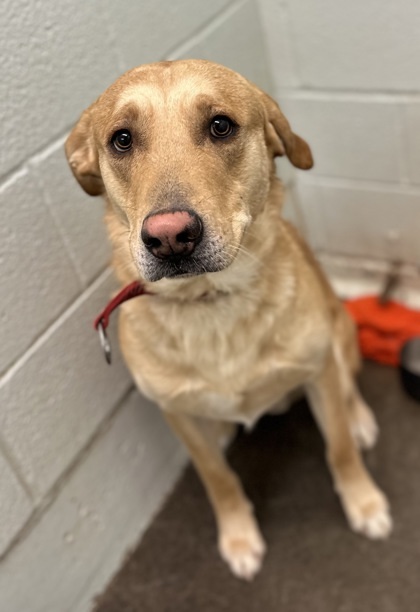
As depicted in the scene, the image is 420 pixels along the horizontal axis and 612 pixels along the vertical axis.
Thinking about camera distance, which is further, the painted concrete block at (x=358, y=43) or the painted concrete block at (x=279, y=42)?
the painted concrete block at (x=279, y=42)

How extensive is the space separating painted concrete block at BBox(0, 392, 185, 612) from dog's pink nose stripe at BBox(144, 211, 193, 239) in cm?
77

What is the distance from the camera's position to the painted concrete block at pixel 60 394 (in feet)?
4.49

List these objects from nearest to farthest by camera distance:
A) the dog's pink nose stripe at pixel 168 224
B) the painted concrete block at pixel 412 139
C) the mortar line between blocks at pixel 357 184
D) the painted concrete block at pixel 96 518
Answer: the dog's pink nose stripe at pixel 168 224 → the painted concrete block at pixel 96 518 → the painted concrete block at pixel 412 139 → the mortar line between blocks at pixel 357 184

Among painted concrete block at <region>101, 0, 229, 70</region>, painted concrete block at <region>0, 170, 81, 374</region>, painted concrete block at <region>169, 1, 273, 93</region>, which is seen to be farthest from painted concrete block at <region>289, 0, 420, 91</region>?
painted concrete block at <region>0, 170, 81, 374</region>

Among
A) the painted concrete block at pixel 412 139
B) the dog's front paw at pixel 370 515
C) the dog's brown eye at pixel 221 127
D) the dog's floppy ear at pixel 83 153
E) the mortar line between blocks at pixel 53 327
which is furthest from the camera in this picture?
the painted concrete block at pixel 412 139

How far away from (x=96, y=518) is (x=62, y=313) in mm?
531

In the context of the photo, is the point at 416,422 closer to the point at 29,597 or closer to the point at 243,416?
the point at 243,416

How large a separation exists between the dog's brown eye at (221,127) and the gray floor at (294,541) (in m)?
0.99

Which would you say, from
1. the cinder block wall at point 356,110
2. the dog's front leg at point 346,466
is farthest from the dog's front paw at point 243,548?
the cinder block wall at point 356,110

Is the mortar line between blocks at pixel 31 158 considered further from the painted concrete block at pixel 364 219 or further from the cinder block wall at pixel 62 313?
the painted concrete block at pixel 364 219

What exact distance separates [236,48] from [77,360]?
907mm

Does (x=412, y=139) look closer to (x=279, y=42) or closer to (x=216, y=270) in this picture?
(x=279, y=42)

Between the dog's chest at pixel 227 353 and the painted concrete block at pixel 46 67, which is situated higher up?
the painted concrete block at pixel 46 67

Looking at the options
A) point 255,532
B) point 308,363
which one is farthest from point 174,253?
point 255,532
